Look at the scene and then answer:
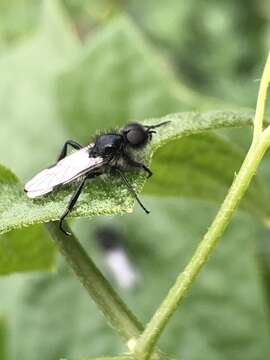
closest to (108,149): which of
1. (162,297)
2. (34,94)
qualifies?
(162,297)

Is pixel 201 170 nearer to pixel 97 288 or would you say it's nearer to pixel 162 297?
pixel 97 288

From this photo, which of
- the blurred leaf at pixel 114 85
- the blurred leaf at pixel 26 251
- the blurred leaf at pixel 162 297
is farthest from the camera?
the blurred leaf at pixel 114 85

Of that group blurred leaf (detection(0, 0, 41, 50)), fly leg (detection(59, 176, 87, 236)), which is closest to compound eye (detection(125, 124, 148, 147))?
fly leg (detection(59, 176, 87, 236))

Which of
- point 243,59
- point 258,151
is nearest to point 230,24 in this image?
point 243,59

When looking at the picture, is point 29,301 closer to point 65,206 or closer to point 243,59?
point 65,206

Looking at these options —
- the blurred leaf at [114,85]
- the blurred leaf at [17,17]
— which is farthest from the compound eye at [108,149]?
the blurred leaf at [17,17]

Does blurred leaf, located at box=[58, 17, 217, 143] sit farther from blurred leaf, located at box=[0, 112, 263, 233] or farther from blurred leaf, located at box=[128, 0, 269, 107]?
blurred leaf, located at box=[128, 0, 269, 107]

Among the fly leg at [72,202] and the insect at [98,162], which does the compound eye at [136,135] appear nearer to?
the insect at [98,162]
